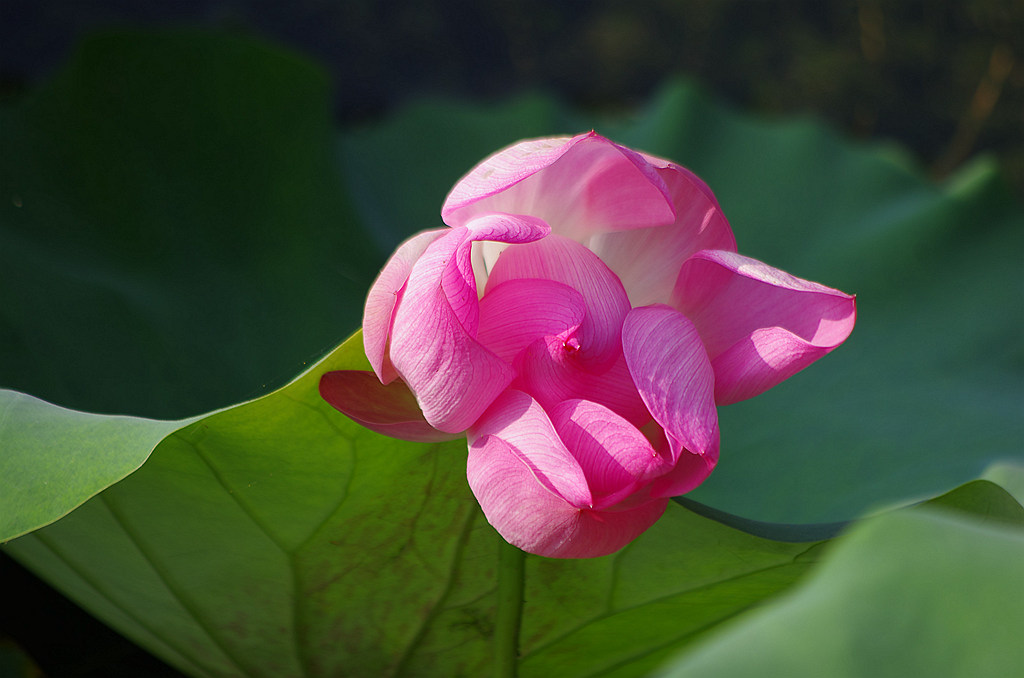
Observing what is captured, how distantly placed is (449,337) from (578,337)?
4 centimetres

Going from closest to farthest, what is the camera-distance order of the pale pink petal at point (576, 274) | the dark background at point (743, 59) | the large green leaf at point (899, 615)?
the large green leaf at point (899, 615) < the pale pink petal at point (576, 274) < the dark background at point (743, 59)

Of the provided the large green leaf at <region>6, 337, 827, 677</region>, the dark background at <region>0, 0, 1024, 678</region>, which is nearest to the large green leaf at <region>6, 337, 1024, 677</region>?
the large green leaf at <region>6, 337, 827, 677</region>

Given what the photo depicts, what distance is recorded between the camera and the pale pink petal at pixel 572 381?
24 centimetres

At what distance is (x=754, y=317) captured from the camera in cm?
27

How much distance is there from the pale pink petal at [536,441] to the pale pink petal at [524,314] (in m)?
0.02

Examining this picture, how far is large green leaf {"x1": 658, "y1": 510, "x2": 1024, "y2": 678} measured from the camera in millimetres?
148

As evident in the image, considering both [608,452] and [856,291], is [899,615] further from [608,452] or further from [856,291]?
[856,291]

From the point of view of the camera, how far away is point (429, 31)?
1.21 meters

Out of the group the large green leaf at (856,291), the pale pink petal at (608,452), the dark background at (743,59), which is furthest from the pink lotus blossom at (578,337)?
the dark background at (743,59)

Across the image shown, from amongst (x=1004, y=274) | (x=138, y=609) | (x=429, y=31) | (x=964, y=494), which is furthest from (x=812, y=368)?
(x=429, y=31)

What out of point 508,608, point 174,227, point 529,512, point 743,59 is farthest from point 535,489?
point 743,59

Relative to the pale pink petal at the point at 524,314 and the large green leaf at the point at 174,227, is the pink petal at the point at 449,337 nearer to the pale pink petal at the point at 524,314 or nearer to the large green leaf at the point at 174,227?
the pale pink petal at the point at 524,314

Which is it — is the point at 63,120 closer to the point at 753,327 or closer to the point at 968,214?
the point at 753,327

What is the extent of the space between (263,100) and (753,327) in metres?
0.63
